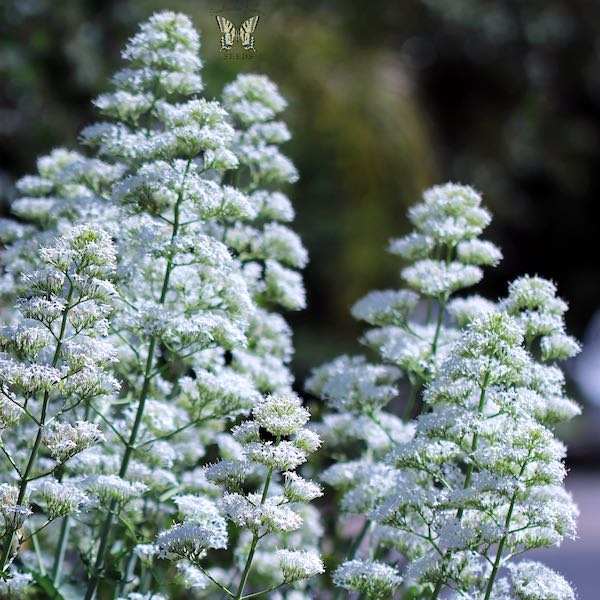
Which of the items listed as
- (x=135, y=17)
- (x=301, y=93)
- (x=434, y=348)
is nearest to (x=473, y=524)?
(x=434, y=348)

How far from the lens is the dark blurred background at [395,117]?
22.9 ft

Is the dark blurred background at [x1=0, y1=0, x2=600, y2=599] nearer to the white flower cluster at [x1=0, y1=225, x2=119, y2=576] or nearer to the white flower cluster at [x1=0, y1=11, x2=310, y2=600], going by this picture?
the white flower cluster at [x1=0, y1=11, x2=310, y2=600]

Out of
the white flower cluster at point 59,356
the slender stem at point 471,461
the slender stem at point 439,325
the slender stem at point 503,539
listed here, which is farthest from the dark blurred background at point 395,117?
the slender stem at point 503,539

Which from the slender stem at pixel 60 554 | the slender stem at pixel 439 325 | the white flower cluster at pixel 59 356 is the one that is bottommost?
the slender stem at pixel 60 554

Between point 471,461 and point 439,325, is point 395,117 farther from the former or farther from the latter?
point 471,461

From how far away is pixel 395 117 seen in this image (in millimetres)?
8984

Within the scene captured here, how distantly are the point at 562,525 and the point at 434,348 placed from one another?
640mm

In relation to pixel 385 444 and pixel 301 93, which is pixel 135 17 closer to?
pixel 301 93

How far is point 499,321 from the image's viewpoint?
204cm

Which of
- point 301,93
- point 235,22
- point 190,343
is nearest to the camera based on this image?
point 190,343

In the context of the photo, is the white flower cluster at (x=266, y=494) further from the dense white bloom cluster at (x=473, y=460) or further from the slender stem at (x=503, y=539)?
the slender stem at (x=503, y=539)

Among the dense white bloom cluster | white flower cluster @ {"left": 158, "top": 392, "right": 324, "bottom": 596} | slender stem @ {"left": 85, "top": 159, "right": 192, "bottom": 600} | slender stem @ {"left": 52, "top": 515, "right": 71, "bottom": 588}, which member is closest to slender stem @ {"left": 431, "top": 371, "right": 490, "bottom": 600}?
the dense white bloom cluster
